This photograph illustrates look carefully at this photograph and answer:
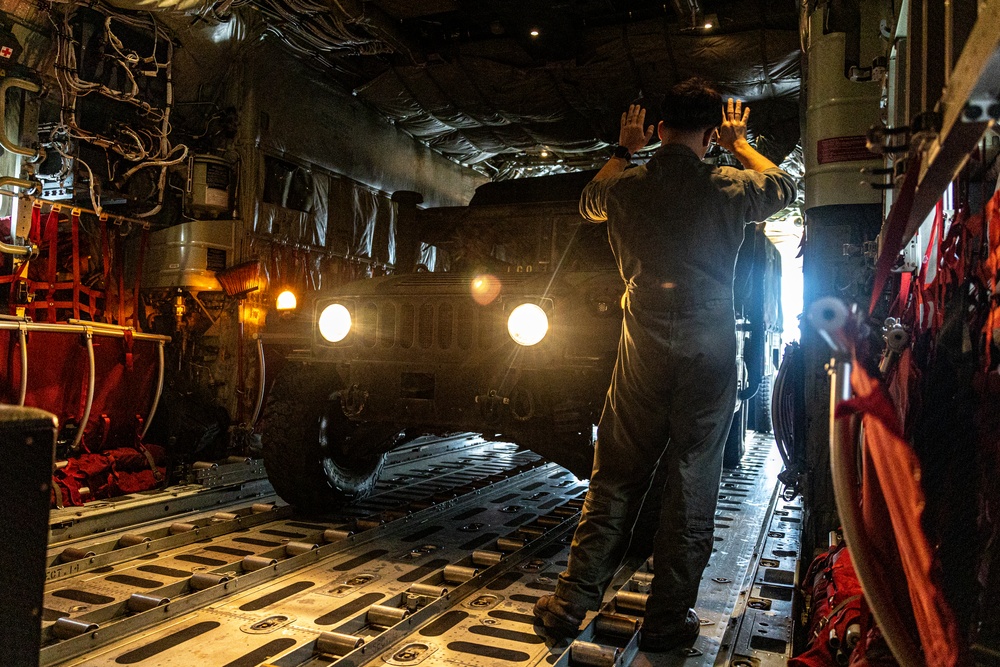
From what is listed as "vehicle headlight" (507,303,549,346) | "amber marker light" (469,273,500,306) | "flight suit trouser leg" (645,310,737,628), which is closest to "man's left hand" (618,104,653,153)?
"flight suit trouser leg" (645,310,737,628)

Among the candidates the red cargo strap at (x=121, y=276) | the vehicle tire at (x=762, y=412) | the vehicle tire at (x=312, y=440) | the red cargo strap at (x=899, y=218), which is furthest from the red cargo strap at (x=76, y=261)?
the vehicle tire at (x=762, y=412)

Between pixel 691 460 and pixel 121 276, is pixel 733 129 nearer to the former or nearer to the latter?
pixel 691 460

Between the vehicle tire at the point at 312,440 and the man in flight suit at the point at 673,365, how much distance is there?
1.82 m

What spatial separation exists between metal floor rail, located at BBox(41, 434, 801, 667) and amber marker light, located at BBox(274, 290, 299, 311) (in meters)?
2.25

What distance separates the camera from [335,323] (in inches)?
160

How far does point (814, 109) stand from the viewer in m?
3.10

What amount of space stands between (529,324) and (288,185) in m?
3.96

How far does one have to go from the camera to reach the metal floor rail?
2.39 meters

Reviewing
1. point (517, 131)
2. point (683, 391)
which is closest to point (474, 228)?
point (517, 131)

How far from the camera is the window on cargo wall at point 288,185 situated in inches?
254

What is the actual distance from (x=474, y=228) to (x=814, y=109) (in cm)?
227

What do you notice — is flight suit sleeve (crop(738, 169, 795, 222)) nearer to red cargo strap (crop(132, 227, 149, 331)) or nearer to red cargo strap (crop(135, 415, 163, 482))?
red cargo strap (crop(135, 415, 163, 482))

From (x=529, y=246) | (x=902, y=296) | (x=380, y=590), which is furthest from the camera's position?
(x=529, y=246)

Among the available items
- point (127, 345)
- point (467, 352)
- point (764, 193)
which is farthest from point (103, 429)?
point (764, 193)
